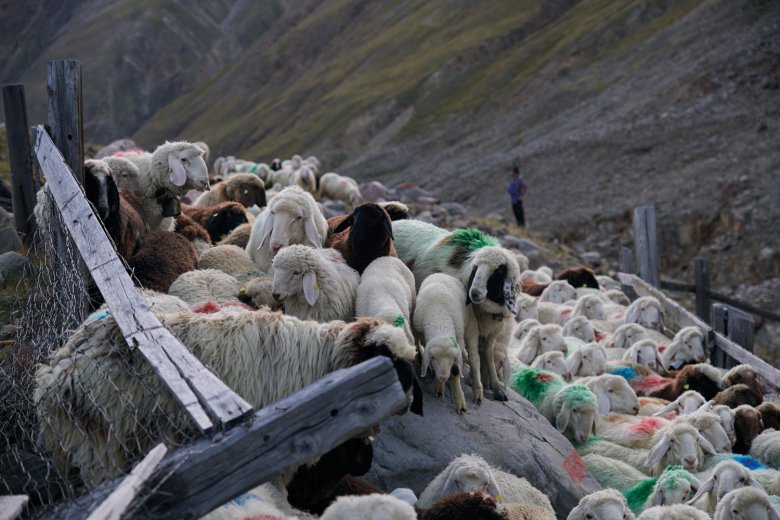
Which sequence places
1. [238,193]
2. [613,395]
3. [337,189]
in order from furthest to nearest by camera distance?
[337,189], [238,193], [613,395]

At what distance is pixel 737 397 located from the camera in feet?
31.9

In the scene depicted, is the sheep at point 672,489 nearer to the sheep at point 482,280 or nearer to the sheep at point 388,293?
the sheep at point 482,280

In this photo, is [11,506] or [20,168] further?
[20,168]

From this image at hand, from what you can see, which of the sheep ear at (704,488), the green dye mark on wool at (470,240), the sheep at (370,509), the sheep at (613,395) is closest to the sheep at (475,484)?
the sheep ear at (704,488)

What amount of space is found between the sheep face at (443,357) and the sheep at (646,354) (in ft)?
15.9

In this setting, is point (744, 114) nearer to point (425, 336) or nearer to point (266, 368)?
point (425, 336)

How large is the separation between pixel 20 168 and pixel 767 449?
7.69 metres

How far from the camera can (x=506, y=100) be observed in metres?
53.2

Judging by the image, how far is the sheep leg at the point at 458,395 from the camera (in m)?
7.44

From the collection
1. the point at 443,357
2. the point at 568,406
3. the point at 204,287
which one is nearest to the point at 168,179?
the point at 204,287

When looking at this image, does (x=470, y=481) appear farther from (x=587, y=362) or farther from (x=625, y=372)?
(x=625, y=372)

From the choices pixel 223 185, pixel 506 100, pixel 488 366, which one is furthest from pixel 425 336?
pixel 506 100

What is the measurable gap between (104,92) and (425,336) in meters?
107

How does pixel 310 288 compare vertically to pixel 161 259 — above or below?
below
